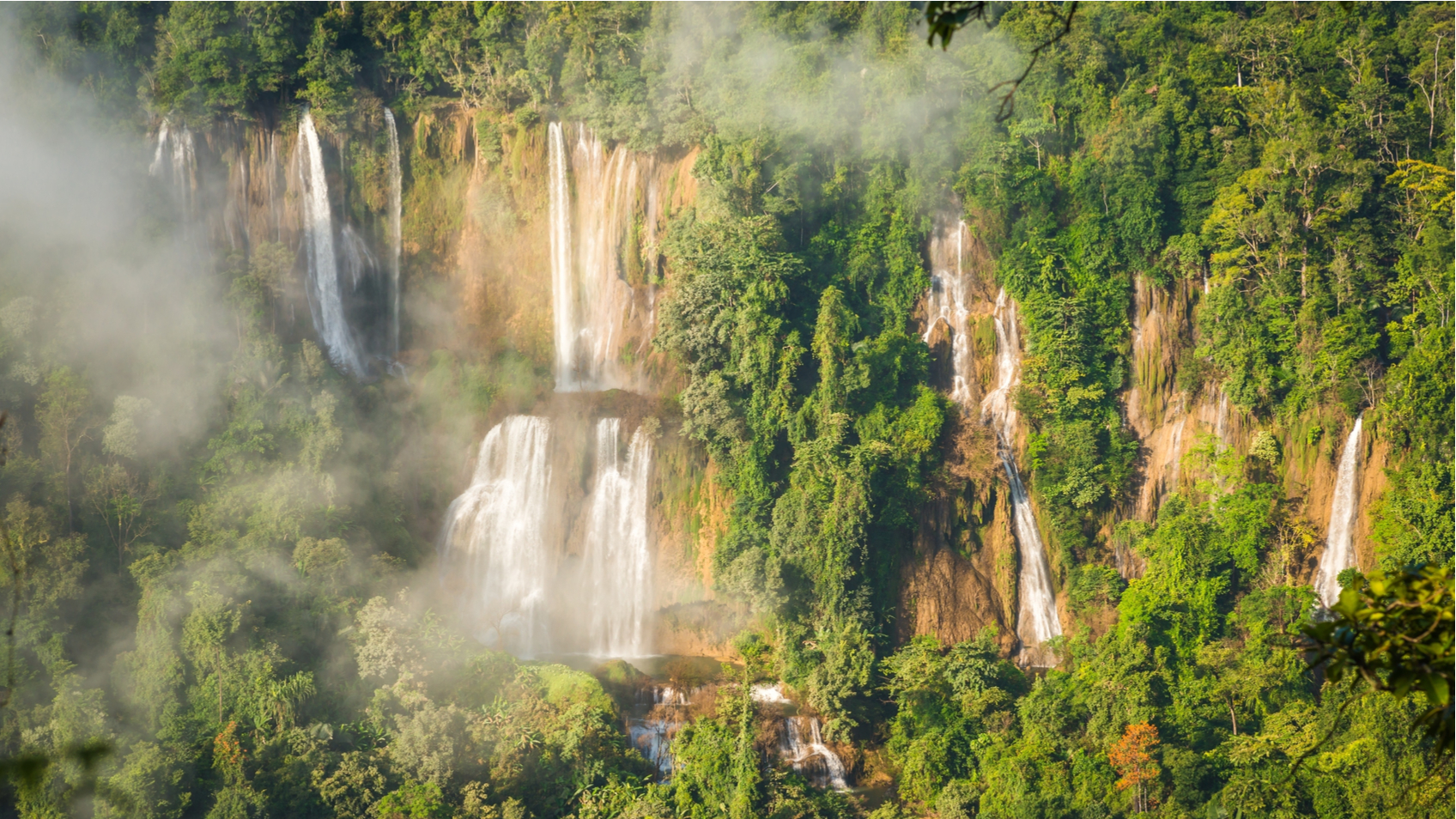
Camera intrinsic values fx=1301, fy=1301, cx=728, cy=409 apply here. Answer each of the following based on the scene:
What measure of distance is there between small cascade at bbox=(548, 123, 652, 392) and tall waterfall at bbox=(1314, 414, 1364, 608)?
16975 mm

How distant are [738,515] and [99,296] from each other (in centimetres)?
1582

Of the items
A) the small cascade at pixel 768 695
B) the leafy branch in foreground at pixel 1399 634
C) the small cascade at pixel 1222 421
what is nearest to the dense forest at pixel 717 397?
the small cascade at pixel 768 695

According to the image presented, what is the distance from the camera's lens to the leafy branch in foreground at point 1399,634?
5.85 metres

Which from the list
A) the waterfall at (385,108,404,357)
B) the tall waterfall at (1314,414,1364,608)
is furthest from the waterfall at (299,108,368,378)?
the tall waterfall at (1314,414,1364,608)

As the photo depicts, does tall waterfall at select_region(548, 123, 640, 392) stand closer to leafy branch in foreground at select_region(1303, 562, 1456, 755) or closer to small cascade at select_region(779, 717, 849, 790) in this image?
small cascade at select_region(779, 717, 849, 790)

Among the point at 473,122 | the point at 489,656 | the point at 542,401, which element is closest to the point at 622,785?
the point at 489,656

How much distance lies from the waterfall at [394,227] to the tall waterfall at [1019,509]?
16488 millimetres

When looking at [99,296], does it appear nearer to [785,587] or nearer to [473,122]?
[473,122]

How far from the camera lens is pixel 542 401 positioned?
33.6 meters

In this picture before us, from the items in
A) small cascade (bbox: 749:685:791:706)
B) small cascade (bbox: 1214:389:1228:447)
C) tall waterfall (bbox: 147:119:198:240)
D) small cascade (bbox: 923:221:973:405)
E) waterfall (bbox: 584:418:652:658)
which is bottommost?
small cascade (bbox: 749:685:791:706)

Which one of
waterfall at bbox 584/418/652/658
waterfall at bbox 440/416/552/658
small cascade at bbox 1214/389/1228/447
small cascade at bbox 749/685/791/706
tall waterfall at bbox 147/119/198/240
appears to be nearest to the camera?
small cascade at bbox 749/685/791/706

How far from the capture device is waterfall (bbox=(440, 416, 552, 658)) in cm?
3206

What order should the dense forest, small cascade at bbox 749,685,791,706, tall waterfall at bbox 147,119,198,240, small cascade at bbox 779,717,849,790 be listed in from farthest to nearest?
tall waterfall at bbox 147,119,198,240, small cascade at bbox 749,685,791,706, small cascade at bbox 779,717,849,790, the dense forest

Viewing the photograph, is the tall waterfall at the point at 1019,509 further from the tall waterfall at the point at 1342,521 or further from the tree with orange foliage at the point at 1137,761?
the tall waterfall at the point at 1342,521
